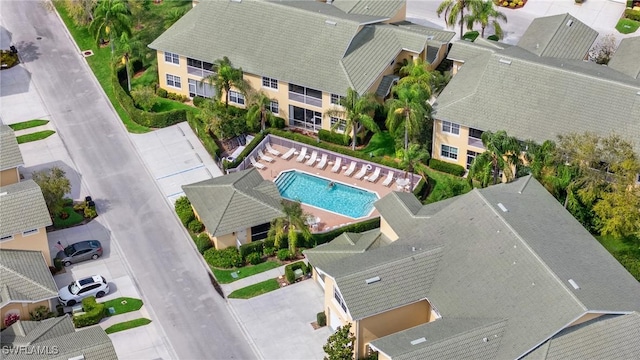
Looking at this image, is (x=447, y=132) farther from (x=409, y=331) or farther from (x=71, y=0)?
(x=71, y=0)

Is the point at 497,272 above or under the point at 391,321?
above

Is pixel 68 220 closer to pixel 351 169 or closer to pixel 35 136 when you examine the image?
pixel 35 136

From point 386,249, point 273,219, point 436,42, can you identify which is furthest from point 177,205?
point 436,42

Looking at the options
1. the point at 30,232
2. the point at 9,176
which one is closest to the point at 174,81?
the point at 9,176

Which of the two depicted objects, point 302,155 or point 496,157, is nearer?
point 496,157

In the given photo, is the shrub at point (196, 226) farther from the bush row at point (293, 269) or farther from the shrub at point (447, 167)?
the shrub at point (447, 167)

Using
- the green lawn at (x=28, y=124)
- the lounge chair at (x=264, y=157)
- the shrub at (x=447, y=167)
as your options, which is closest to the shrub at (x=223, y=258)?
the lounge chair at (x=264, y=157)
